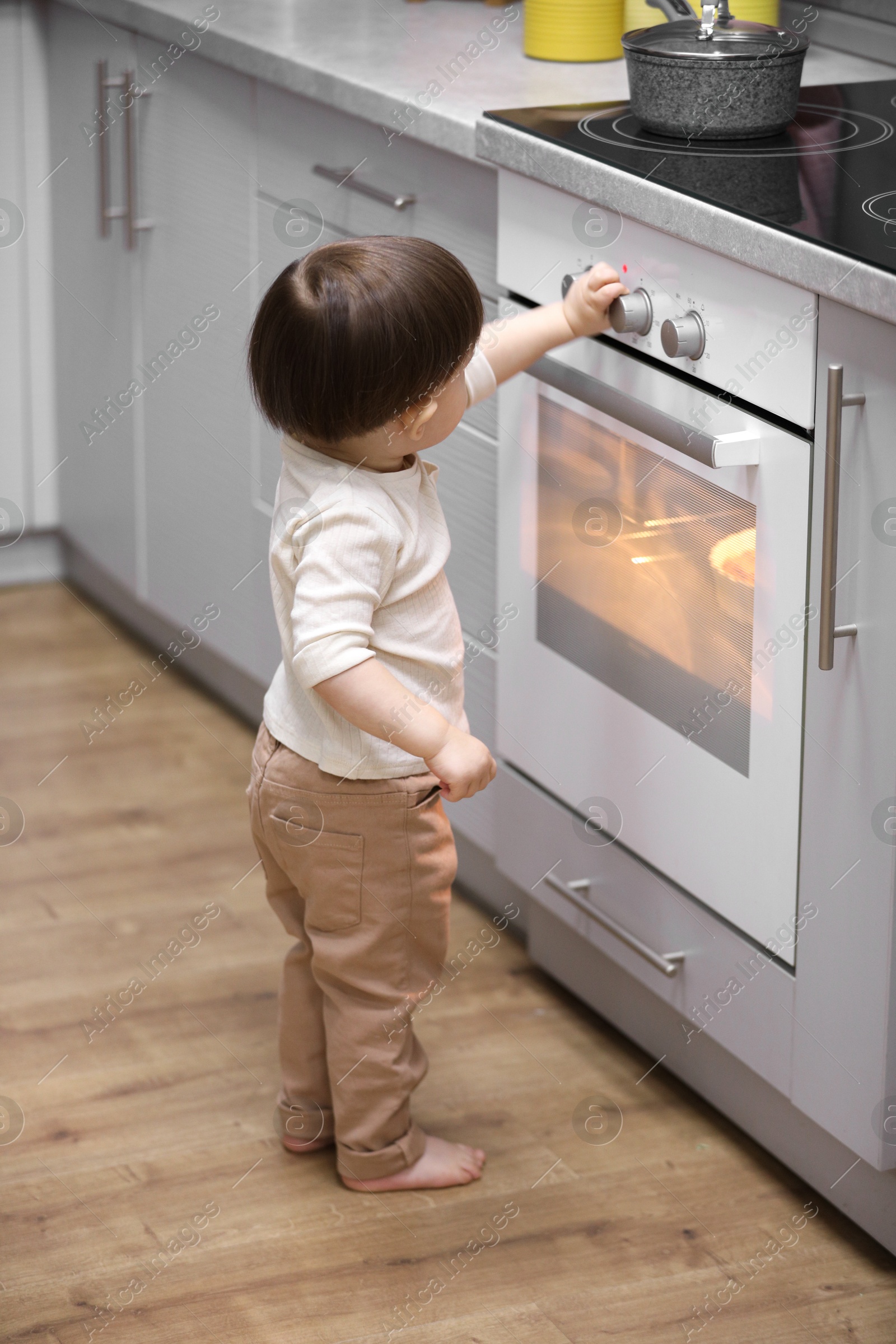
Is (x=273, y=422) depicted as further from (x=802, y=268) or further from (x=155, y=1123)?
(x=155, y=1123)

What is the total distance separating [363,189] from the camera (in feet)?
6.32

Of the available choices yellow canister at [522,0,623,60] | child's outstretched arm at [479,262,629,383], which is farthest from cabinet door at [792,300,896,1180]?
yellow canister at [522,0,623,60]

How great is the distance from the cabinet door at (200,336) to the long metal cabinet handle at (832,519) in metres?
1.11

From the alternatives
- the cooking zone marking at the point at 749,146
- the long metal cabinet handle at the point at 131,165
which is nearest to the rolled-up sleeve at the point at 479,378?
the cooking zone marking at the point at 749,146

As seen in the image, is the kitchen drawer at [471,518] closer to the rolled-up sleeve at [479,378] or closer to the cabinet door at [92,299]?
the rolled-up sleeve at [479,378]

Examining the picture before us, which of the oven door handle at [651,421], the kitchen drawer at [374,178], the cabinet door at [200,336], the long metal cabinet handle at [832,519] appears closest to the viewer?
the long metal cabinet handle at [832,519]

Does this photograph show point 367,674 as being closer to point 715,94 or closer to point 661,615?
point 661,615

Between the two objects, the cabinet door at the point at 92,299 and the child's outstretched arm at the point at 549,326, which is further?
the cabinet door at the point at 92,299

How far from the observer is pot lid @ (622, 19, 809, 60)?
150 cm

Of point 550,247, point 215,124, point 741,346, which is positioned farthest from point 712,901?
point 215,124

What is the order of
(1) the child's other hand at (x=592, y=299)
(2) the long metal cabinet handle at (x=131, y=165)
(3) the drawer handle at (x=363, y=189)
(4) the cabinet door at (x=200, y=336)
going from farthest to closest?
(2) the long metal cabinet handle at (x=131, y=165) → (4) the cabinet door at (x=200, y=336) → (3) the drawer handle at (x=363, y=189) → (1) the child's other hand at (x=592, y=299)

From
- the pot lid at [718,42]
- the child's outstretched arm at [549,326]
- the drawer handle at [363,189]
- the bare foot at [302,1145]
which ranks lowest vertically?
the bare foot at [302,1145]

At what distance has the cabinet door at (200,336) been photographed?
2250 mm

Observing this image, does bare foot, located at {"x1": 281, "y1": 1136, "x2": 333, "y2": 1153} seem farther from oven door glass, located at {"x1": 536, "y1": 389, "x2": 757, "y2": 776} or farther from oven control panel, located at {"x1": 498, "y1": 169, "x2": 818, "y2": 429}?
oven control panel, located at {"x1": 498, "y1": 169, "x2": 818, "y2": 429}
